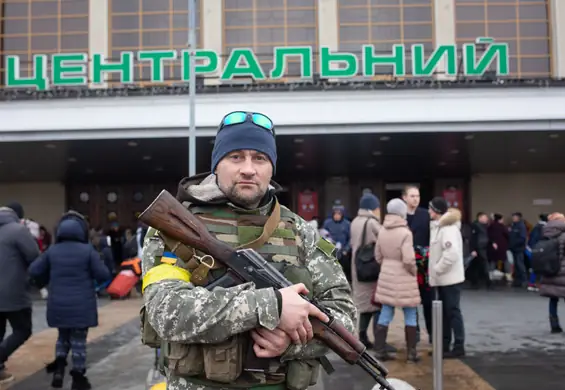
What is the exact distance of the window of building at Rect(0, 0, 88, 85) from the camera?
17984 mm

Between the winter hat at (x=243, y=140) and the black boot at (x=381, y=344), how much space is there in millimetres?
4751

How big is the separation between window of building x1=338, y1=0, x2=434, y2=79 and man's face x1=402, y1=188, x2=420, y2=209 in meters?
11.5

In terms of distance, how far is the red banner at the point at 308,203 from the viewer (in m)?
19.5

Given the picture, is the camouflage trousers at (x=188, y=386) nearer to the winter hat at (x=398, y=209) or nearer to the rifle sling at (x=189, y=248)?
the rifle sling at (x=189, y=248)

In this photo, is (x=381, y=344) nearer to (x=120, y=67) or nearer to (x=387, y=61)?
(x=387, y=61)

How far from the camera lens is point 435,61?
12.6 metres

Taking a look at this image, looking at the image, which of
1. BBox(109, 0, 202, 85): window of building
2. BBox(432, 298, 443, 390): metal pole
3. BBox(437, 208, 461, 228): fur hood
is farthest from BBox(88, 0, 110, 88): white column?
BBox(432, 298, 443, 390): metal pole

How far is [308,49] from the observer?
12.8 m

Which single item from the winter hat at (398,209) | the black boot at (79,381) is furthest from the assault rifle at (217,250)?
the winter hat at (398,209)

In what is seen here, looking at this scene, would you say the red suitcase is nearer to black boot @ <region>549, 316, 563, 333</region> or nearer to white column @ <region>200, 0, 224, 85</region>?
black boot @ <region>549, 316, 563, 333</region>

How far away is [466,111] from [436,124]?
72 cm

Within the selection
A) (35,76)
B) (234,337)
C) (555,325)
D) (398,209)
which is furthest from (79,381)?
(35,76)

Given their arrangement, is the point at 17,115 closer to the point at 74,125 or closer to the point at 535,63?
the point at 74,125

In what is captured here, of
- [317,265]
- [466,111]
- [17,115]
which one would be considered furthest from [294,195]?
[317,265]
